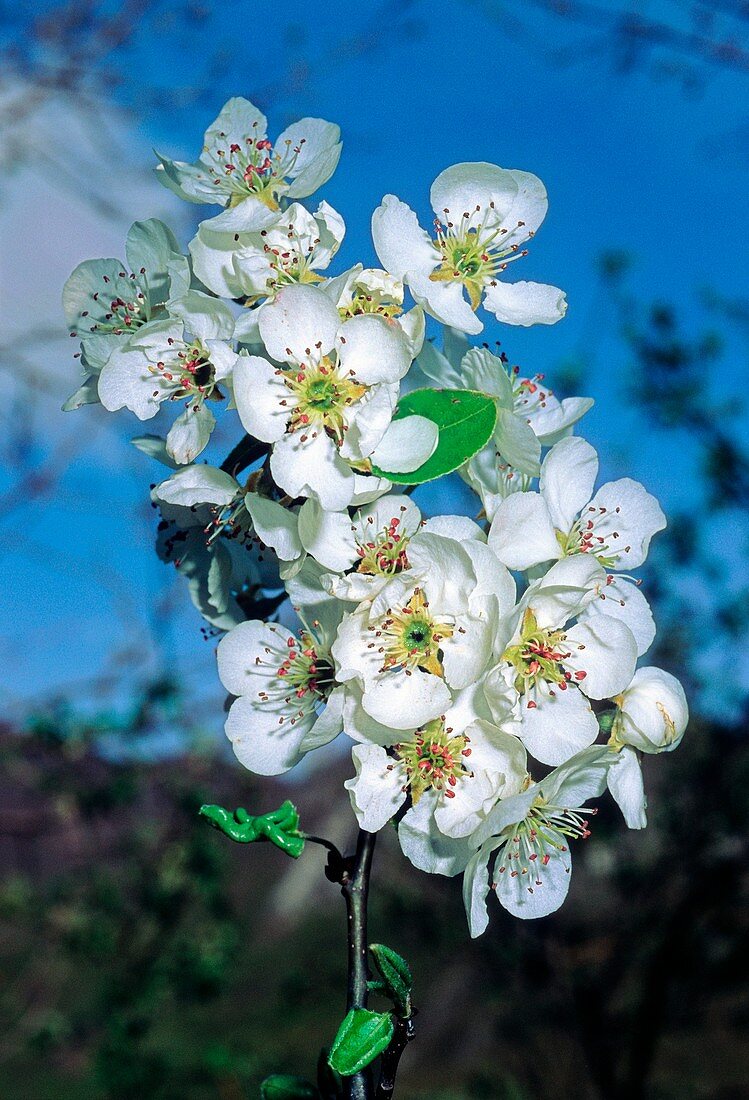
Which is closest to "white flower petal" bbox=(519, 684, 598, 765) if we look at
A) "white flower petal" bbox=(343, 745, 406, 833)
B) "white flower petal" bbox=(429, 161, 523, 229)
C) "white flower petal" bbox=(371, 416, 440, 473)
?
"white flower petal" bbox=(343, 745, 406, 833)

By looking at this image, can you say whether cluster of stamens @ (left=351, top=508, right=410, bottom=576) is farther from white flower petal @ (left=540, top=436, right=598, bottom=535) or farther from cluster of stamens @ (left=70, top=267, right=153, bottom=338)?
cluster of stamens @ (left=70, top=267, right=153, bottom=338)

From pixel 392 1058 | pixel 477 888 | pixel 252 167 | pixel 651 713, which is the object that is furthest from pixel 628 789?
pixel 252 167

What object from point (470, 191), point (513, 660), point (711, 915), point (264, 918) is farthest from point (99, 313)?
point (264, 918)

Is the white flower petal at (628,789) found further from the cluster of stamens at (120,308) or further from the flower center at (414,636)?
the cluster of stamens at (120,308)

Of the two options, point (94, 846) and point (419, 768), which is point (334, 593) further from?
point (94, 846)

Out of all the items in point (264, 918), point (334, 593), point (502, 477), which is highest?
point (502, 477)

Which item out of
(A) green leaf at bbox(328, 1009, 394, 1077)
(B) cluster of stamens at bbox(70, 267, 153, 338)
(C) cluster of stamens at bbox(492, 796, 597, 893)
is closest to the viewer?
(A) green leaf at bbox(328, 1009, 394, 1077)
